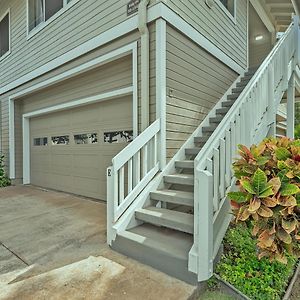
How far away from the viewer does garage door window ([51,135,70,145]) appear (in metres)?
6.15

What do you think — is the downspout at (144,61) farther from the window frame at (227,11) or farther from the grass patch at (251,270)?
the window frame at (227,11)

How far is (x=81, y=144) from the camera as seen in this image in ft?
18.7

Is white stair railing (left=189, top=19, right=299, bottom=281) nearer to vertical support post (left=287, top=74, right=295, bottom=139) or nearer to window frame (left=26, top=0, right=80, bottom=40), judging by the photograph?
vertical support post (left=287, top=74, right=295, bottom=139)

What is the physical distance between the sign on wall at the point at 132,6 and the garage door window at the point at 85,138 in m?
2.43

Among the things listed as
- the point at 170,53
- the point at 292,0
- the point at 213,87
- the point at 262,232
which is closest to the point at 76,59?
the point at 170,53

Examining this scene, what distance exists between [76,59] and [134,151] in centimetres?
301

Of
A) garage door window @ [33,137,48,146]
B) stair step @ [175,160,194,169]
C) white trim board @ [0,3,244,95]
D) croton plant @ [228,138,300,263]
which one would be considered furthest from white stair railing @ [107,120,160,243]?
garage door window @ [33,137,48,146]

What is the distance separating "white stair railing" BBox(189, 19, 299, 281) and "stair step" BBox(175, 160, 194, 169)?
27.7 inches

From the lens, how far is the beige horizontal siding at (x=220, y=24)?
14.2 ft

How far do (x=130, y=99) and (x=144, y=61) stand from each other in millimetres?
902

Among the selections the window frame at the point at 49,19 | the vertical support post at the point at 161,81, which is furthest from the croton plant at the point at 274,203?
the window frame at the point at 49,19

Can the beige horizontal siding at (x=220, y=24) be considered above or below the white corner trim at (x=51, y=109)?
above

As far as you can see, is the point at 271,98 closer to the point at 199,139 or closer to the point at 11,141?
the point at 199,139

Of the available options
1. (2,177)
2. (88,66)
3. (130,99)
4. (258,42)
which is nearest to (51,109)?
(88,66)
